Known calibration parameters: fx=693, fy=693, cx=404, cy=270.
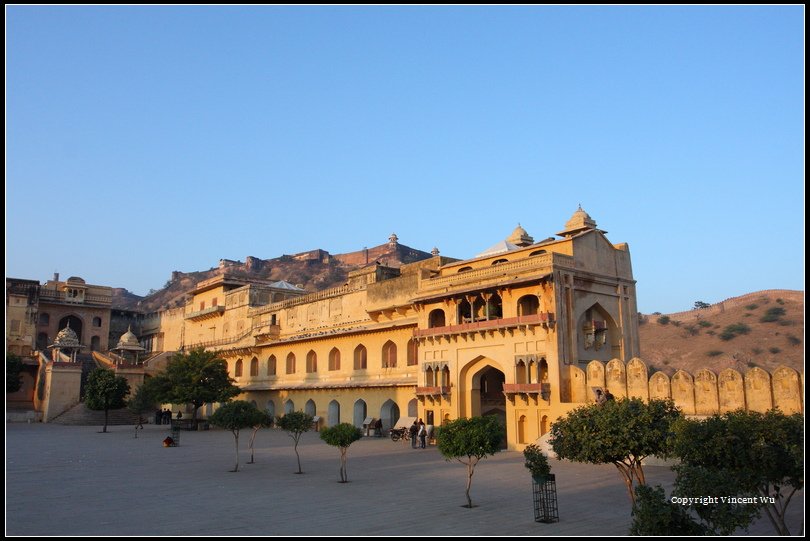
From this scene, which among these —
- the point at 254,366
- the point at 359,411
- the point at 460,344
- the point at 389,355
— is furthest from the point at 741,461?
the point at 254,366

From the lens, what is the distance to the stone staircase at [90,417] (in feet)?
140

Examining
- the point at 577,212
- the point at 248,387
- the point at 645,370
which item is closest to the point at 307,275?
the point at 248,387

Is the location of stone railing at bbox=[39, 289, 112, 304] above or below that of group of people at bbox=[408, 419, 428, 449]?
above

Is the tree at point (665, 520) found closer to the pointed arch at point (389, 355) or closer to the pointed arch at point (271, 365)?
the pointed arch at point (389, 355)

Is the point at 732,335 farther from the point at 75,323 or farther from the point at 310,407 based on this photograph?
the point at 75,323

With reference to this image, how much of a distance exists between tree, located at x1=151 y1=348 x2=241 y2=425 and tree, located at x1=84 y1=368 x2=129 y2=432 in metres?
1.96

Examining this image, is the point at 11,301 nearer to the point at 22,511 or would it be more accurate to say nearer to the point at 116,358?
the point at 116,358

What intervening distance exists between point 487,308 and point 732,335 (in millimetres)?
45135

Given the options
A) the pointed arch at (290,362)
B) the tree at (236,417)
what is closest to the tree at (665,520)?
the tree at (236,417)

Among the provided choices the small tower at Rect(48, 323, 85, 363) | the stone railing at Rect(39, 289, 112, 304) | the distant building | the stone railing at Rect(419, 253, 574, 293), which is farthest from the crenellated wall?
the stone railing at Rect(39, 289, 112, 304)

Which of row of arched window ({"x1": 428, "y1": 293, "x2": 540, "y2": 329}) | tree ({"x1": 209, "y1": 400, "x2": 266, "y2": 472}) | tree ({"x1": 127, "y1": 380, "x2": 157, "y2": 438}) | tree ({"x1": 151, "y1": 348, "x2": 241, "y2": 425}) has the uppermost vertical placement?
row of arched window ({"x1": 428, "y1": 293, "x2": 540, "y2": 329})

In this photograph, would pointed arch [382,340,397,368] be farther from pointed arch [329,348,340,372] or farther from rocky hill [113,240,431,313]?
rocky hill [113,240,431,313]

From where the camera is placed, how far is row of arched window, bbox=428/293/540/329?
28469mm

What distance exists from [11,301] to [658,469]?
56.1m
